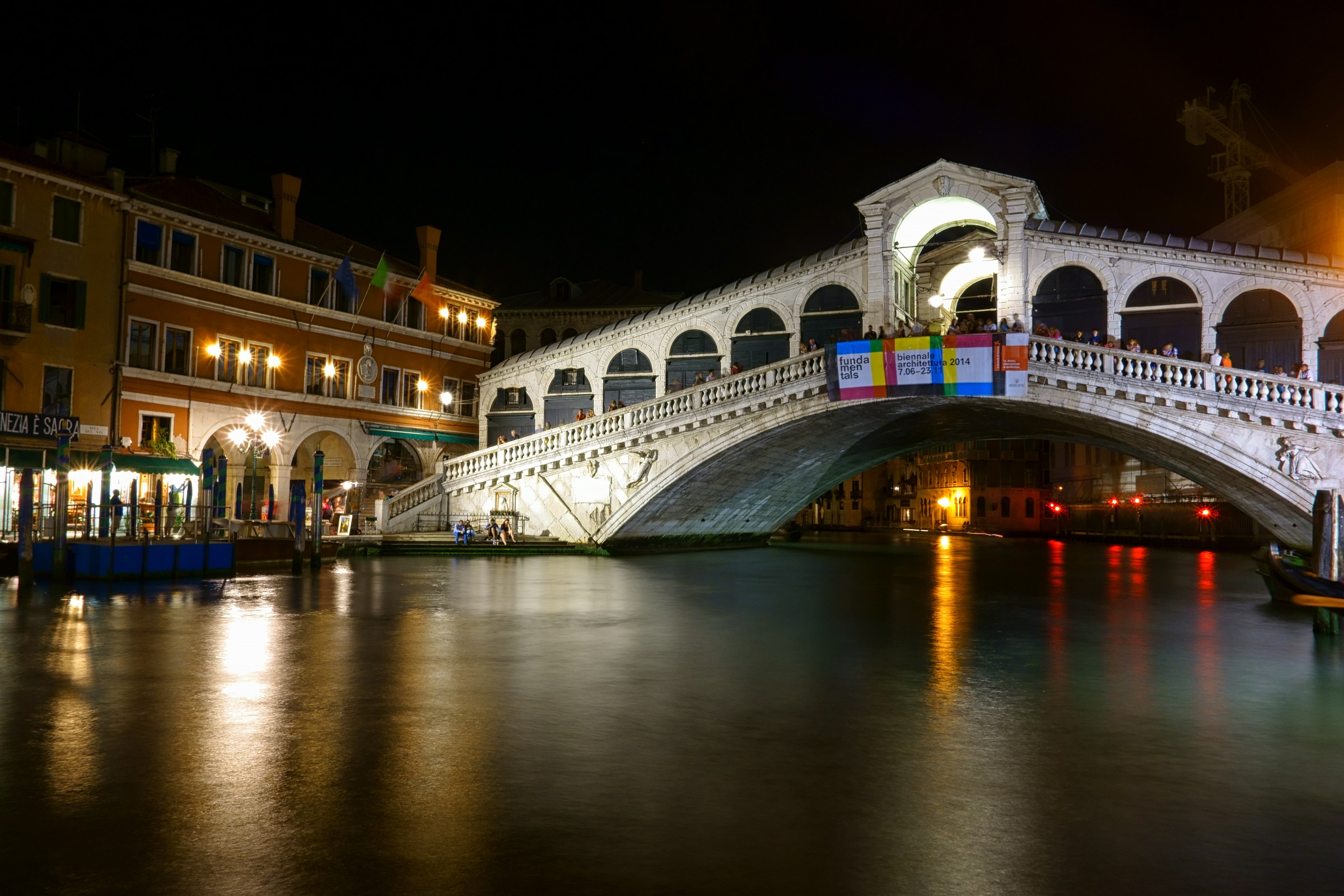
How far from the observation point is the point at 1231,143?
1975 inches

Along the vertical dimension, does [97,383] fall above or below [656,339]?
below

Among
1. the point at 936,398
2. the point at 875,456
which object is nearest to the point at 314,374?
the point at 875,456

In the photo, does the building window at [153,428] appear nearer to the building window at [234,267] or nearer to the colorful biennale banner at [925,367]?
the building window at [234,267]

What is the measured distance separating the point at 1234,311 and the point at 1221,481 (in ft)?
16.2

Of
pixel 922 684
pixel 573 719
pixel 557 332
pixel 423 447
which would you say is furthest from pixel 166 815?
pixel 557 332

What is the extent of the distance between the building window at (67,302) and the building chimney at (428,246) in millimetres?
13206

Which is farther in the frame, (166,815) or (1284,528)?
(1284,528)

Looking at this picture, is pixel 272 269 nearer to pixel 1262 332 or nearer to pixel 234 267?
pixel 234 267

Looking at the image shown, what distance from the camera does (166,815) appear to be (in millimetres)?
4930

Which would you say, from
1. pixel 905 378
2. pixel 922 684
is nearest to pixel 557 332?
pixel 905 378

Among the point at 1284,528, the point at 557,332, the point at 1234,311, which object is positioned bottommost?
the point at 1284,528

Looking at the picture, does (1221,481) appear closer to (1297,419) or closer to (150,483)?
(1297,419)

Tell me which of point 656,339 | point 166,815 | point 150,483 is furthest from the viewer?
point 656,339

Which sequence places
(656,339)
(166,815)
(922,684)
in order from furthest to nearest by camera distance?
(656,339) < (922,684) < (166,815)
